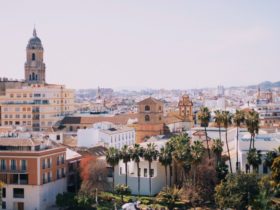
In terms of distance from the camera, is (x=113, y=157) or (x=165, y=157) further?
(x=113, y=157)

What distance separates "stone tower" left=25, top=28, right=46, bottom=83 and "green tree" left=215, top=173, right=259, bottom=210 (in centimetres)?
8300

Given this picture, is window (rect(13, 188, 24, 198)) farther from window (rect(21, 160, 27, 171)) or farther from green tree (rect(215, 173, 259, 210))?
green tree (rect(215, 173, 259, 210))

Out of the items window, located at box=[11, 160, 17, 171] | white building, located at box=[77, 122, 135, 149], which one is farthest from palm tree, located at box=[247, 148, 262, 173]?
white building, located at box=[77, 122, 135, 149]

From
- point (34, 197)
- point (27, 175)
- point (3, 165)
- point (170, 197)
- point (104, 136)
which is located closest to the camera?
point (170, 197)

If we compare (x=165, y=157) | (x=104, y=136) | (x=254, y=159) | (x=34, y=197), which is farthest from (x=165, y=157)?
(x=104, y=136)

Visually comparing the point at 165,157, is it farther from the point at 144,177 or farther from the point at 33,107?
the point at 33,107

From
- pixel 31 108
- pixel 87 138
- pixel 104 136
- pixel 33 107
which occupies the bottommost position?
pixel 87 138

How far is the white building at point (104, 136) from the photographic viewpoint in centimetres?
8081

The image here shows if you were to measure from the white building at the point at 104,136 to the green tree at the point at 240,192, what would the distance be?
33699 mm

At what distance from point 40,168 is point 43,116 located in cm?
4780

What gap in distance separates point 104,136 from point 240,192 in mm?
36256

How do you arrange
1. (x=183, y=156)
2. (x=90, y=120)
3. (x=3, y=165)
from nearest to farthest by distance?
(x=183, y=156)
(x=3, y=165)
(x=90, y=120)

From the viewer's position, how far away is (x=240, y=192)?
4894cm

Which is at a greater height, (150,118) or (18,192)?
(150,118)
